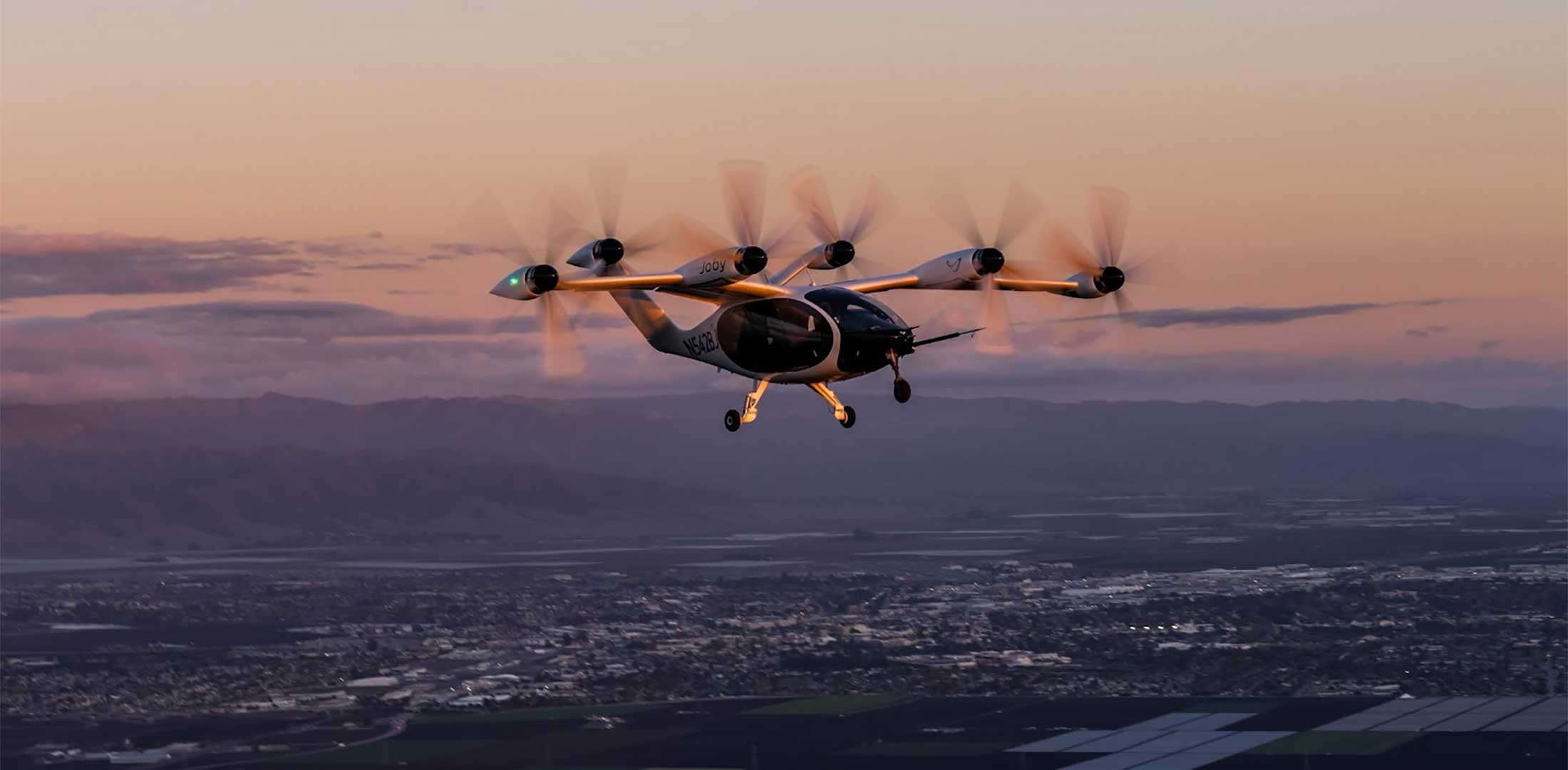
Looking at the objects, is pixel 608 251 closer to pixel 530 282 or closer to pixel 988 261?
→ pixel 530 282

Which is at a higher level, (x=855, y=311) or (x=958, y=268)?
(x=958, y=268)

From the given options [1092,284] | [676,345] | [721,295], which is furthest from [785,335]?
[1092,284]

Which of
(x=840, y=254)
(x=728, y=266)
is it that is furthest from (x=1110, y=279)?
(x=728, y=266)

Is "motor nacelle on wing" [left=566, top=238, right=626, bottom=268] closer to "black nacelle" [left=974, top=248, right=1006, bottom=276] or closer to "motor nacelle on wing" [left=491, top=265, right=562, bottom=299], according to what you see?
"motor nacelle on wing" [left=491, top=265, right=562, bottom=299]

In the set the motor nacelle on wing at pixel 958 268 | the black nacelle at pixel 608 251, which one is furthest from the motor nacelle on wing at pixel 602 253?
the motor nacelle on wing at pixel 958 268

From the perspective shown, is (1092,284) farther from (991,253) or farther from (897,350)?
(897,350)

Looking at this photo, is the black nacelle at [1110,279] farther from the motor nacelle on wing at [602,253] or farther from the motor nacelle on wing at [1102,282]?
the motor nacelle on wing at [602,253]
